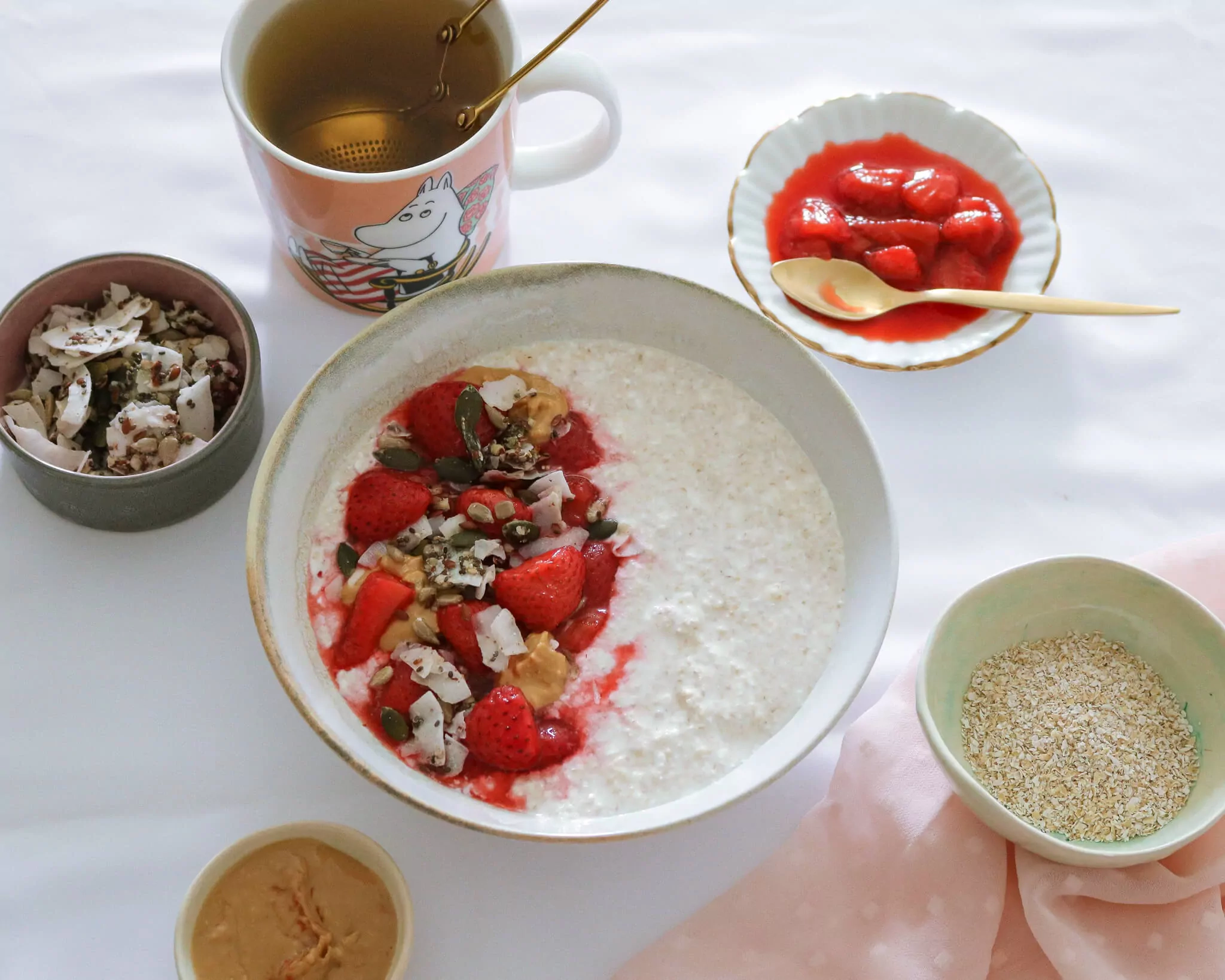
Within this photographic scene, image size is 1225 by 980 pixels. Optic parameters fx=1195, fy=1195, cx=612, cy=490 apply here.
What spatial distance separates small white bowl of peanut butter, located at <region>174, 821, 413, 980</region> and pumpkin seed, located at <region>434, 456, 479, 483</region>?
32 cm


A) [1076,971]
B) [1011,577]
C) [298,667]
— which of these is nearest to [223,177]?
[298,667]

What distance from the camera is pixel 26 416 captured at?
1.03m

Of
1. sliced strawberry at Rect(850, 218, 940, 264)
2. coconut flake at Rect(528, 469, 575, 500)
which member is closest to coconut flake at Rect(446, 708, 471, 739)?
coconut flake at Rect(528, 469, 575, 500)

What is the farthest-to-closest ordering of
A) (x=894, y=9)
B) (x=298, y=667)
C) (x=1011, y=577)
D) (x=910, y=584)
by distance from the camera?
1. (x=894, y=9)
2. (x=910, y=584)
3. (x=1011, y=577)
4. (x=298, y=667)

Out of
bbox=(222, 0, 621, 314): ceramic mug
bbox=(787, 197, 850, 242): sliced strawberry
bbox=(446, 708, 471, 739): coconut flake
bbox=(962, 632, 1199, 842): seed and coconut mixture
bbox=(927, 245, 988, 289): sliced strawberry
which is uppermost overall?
bbox=(222, 0, 621, 314): ceramic mug

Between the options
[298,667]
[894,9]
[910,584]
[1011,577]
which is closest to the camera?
[298,667]

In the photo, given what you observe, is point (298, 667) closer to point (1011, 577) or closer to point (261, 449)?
point (261, 449)

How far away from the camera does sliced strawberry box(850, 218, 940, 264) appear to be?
1.24 meters

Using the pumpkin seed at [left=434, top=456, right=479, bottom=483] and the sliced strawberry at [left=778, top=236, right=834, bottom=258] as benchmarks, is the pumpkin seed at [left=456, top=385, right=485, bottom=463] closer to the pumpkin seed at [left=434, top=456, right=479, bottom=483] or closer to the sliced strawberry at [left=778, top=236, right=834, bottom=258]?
the pumpkin seed at [left=434, top=456, right=479, bottom=483]

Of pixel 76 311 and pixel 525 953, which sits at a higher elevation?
pixel 76 311

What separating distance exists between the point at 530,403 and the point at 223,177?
Result: 1.46ft

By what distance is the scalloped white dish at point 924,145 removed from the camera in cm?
120

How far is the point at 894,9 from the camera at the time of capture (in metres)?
1.41

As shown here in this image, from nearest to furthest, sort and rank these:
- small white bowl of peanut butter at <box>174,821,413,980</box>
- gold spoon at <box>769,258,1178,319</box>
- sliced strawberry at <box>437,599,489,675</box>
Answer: small white bowl of peanut butter at <box>174,821,413,980</box>
sliced strawberry at <box>437,599,489,675</box>
gold spoon at <box>769,258,1178,319</box>
